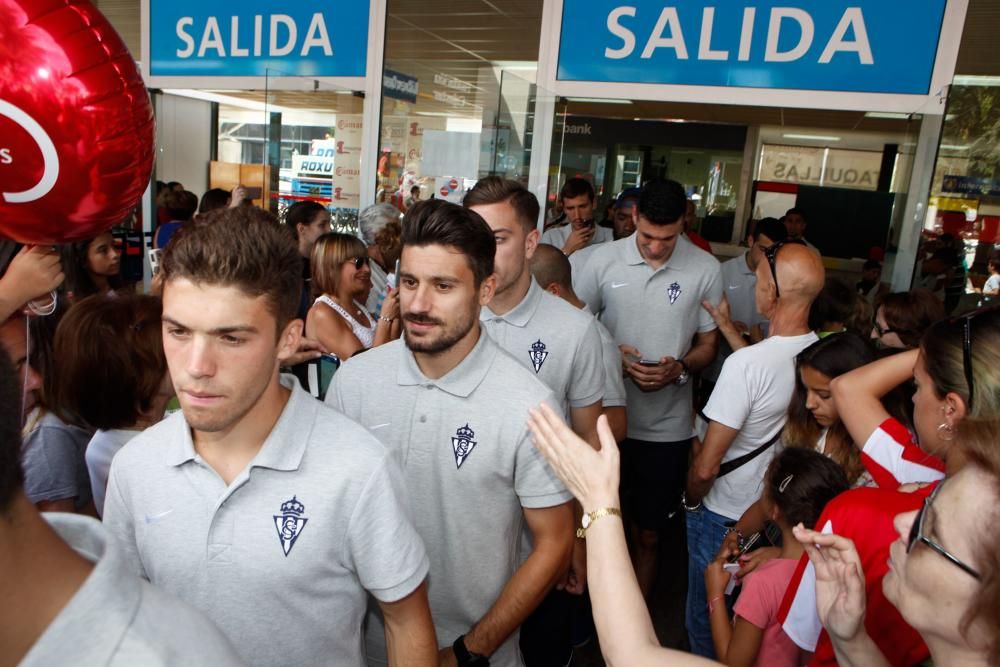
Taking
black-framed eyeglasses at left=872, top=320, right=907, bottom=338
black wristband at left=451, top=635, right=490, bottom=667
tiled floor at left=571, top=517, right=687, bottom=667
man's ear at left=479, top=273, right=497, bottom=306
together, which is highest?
man's ear at left=479, top=273, right=497, bottom=306

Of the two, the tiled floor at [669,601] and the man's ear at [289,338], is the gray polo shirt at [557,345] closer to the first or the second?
the man's ear at [289,338]

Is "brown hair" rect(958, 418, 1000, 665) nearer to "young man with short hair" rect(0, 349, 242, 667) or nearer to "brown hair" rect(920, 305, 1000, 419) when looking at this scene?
"brown hair" rect(920, 305, 1000, 419)

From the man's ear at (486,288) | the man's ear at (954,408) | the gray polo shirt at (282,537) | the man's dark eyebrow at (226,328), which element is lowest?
the gray polo shirt at (282,537)

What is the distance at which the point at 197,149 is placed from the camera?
31.1ft

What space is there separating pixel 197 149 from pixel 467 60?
152 inches

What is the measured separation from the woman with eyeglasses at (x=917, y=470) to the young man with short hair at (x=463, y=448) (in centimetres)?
58

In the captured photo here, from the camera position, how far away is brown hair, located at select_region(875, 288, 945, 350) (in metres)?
2.76

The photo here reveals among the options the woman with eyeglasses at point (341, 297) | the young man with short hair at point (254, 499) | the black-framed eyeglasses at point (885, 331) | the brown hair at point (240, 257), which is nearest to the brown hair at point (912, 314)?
the black-framed eyeglasses at point (885, 331)

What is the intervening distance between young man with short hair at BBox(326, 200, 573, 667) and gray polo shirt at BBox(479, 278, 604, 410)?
514 mm

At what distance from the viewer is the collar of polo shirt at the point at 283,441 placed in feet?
4.17

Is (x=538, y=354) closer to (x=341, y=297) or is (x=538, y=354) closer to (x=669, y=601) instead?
(x=341, y=297)

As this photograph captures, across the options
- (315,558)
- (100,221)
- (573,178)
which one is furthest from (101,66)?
(573,178)

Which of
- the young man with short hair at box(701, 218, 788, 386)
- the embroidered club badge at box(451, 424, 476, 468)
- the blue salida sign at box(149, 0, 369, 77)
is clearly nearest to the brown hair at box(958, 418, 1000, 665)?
the embroidered club badge at box(451, 424, 476, 468)

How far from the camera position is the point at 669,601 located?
3.54 meters
